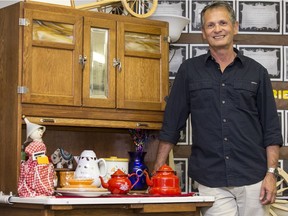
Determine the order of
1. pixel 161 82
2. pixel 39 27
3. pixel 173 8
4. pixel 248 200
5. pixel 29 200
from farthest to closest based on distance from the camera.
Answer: pixel 173 8 < pixel 161 82 < pixel 39 27 < pixel 248 200 < pixel 29 200

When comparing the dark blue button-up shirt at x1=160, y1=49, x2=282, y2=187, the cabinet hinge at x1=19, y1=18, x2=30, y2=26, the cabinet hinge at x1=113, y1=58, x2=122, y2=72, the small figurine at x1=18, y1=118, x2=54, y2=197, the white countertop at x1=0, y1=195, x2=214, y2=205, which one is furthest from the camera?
the cabinet hinge at x1=113, y1=58, x2=122, y2=72

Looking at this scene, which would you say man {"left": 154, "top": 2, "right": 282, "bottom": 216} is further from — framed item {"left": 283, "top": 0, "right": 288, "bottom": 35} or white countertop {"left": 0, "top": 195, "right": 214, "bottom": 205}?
framed item {"left": 283, "top": 0, "right": 288, "bottom": 35}

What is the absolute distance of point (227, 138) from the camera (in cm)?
344

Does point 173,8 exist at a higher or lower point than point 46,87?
higher

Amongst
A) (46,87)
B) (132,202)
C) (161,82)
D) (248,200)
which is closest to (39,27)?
(46,87)

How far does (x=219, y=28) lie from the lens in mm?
3508

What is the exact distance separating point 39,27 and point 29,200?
95cm

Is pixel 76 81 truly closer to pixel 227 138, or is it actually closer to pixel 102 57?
pixel 102 57

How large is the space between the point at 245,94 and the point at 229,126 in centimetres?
19

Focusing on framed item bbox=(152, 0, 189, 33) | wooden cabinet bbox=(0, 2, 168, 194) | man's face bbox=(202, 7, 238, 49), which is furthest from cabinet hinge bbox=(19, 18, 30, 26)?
framed item bbox=(152, 0, 189, 33)

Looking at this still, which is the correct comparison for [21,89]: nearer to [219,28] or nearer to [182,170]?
[219,28]

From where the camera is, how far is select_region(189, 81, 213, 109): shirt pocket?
3508mm

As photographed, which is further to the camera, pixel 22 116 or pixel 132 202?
pixel 22 116

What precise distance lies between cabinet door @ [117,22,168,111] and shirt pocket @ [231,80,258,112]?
23.1 inches
